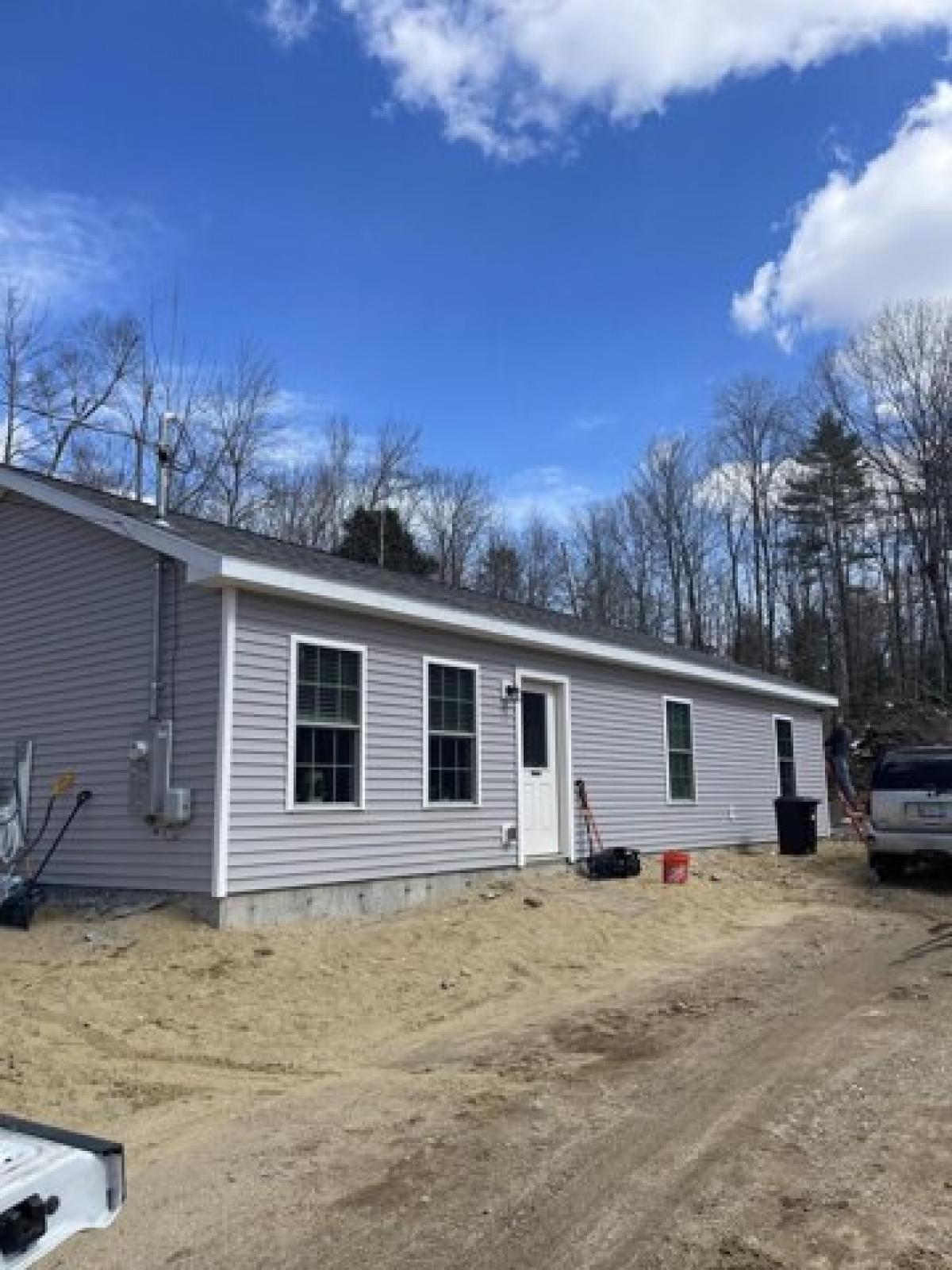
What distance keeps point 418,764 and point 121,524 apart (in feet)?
12.7

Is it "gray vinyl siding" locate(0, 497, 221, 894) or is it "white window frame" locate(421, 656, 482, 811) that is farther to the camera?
"white window frame" locate(421, 656, 482, 811)

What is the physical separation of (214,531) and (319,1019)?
6084 mm

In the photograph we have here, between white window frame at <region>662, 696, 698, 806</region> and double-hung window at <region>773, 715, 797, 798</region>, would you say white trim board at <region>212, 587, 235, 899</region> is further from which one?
double-hung window at <region>773, 715, 797, 798</region>

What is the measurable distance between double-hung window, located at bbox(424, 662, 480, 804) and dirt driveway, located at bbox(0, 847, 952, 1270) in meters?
1.54

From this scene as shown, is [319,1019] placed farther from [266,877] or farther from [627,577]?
[627,577]

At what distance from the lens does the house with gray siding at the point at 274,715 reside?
388 inches

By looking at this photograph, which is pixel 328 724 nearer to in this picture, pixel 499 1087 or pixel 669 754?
pixel 499 1087

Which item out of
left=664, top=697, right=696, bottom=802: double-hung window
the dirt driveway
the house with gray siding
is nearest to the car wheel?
left=664, top=697, right=696, bottom=802: double-hung window

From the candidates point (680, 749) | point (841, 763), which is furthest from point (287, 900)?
point (841, 763)

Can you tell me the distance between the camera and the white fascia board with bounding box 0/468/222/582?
973 centimetres

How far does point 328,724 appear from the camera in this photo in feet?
35.1

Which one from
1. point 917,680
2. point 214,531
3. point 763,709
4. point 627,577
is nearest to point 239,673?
point 214,531

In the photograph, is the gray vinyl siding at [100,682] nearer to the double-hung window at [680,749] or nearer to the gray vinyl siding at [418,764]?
the gray vinyl siding at [418,764]

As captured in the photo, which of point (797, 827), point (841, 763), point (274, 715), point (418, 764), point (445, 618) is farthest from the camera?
point (841, 763)
